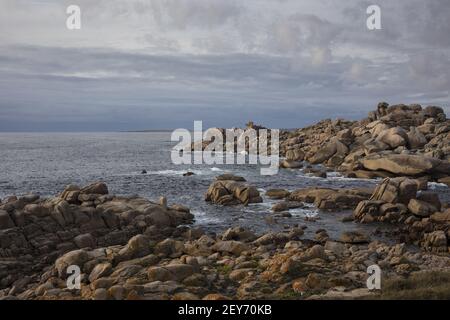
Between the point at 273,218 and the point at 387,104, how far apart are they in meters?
73.9

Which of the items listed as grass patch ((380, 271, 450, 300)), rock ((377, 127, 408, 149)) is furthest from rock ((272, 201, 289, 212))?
rock ((377, 127, 408, 149))

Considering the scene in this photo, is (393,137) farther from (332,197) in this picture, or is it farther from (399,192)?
(399,192)

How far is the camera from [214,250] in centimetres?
2778

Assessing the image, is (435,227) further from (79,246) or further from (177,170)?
(177,170)

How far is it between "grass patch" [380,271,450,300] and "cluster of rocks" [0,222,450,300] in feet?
3.27

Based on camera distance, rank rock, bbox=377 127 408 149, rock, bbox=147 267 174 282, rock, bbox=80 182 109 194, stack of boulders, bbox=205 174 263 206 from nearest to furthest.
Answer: rock, bbox=147 267 174 282
rock, bbox=80 182 109 194
stack of boulders, bbox=205 174 263 206
rock, bbox=377 127 408 149

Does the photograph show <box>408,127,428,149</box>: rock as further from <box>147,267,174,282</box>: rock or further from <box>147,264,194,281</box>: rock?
<box>147,267,174,282</box>: rock

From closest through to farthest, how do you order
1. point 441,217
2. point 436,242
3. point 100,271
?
point 100,271, point 436,242, point 441,217

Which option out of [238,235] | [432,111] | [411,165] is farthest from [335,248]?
[432,111]

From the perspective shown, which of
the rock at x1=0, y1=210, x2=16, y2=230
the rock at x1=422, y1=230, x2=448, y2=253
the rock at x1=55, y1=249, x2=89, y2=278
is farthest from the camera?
the rock at x1=422, y1=230, x2=448, y2=253

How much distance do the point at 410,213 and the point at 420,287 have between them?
22.5m

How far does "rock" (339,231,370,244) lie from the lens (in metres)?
31.8
